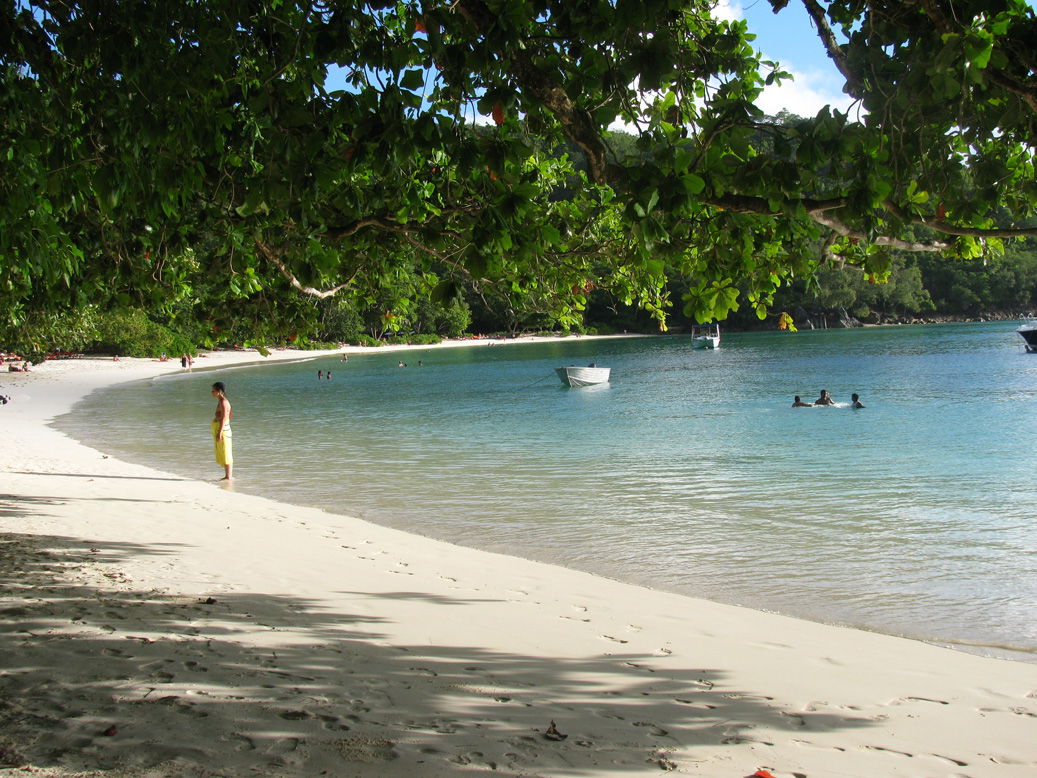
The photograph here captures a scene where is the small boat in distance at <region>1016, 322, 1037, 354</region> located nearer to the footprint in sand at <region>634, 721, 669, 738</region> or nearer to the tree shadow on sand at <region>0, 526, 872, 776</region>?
the tree shadow on sand at <region>0, 526, 872, 776</region>

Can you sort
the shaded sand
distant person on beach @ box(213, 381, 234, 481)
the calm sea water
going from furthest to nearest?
distant person on beach @ box(213, 381, 234, 481)
the calm sea water
the shaded sand

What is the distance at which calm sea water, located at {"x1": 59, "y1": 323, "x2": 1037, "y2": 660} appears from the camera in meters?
9.24

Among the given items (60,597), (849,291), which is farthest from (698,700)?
(849,291)

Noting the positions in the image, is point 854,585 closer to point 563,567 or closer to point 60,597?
point 563,567

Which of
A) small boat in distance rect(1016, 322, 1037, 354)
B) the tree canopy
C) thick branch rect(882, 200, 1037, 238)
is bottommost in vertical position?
small boat in distance rect(1016, 322, 1037, 354)

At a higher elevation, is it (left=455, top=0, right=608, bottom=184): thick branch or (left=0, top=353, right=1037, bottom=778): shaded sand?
(left=455, top=0, right=608, bottom=184): thick branch

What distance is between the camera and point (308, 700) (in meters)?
4.25

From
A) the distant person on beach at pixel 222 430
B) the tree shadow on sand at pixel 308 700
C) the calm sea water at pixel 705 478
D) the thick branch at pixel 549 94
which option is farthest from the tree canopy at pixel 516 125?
the distant person on beach at pixel 222 430

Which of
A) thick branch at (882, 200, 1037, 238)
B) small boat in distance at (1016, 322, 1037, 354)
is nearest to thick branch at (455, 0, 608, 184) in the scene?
thick branch at (882, 200, 1037, 238)

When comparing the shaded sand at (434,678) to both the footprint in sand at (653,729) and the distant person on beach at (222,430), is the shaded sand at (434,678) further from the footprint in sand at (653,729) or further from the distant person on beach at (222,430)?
the distant person on beach at (222,430)

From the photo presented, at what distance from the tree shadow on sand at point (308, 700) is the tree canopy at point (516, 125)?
2117mm

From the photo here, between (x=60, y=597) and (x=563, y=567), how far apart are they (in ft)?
17.7

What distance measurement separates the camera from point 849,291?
123688mm

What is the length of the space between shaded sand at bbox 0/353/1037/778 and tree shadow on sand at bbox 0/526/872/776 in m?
0.02
